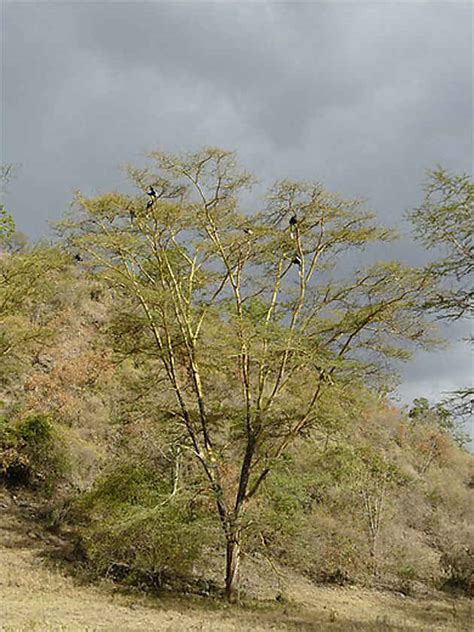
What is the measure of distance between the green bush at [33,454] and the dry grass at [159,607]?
100 cm

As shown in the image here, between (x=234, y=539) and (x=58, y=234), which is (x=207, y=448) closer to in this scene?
(x=234, y=539)

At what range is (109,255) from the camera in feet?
38.9

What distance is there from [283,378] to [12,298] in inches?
226

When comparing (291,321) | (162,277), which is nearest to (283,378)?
(291,321)

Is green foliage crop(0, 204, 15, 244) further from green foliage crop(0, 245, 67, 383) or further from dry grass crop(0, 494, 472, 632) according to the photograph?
dry grass crop(0, 494, 472, 632)

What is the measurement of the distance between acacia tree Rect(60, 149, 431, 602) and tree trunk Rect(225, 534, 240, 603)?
0.08ft

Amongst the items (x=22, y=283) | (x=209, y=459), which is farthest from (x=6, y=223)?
(x=209, y=459)

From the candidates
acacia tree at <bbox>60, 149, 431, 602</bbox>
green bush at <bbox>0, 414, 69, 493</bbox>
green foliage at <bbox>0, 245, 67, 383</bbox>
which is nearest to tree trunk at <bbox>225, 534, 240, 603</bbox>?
acacia tree at <bbox>60, 149, 431, 602</bbox>

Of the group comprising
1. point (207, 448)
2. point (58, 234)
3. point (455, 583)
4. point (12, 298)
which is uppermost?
point (58, 234)

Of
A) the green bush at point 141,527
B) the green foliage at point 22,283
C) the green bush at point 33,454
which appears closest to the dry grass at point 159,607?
the green bush at point 141,527

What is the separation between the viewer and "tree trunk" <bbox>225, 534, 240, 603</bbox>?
1152 centimetres

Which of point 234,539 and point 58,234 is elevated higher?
point 58,234

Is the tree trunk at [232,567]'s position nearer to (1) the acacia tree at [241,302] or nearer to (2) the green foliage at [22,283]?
(1) the acacia tree at [241,302]

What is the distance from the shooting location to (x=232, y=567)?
11.7 meters
